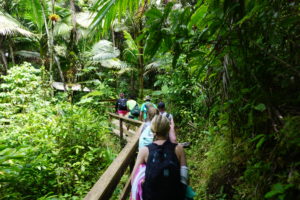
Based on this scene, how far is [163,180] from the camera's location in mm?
1573

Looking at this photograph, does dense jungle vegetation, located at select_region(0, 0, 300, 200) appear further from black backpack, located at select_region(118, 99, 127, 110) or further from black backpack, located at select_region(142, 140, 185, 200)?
black backpack, located at select_region(118, 99, 127, 110)

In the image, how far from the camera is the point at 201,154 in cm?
443

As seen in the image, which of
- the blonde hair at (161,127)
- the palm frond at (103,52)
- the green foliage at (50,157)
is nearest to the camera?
the blonde hair at (161,127)

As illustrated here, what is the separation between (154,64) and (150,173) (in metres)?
9.78

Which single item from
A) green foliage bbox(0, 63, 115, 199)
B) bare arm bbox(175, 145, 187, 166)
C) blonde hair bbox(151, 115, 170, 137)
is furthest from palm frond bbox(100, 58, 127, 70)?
bare arm bbox(175, 145, 187, 166)

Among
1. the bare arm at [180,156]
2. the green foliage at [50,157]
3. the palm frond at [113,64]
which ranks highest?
the palm frond at [113,64]

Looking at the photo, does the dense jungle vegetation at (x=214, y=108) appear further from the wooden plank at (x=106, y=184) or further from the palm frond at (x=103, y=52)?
the palm frond at (x=103, y=52)

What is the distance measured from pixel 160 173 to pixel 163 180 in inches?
2.4

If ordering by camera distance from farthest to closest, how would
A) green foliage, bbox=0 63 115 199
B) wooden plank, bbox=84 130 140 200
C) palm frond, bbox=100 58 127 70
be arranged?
palm frond, bbox=100 58 127 70, green foliage, bbox=0 63 115 199, wooden plank, bbox=84 130 140 200

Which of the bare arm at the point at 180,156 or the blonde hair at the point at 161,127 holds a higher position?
the blonde hair at the point at 161,127

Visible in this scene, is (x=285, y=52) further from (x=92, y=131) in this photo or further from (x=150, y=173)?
(x=92, y=131)

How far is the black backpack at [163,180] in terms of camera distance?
157 centimetres

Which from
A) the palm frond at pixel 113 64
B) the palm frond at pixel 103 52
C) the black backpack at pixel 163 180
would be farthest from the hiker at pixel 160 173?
the palm frond at pixel 113 64

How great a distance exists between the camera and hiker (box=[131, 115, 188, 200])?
1.57 m
